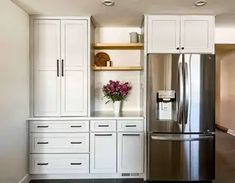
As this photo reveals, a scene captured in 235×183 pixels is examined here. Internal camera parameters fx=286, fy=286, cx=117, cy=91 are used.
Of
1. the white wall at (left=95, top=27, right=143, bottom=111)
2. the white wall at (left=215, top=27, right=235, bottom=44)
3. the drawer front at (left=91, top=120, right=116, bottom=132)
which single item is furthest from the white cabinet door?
the white wall at (left=215, top=27, right=235, bottom=44)

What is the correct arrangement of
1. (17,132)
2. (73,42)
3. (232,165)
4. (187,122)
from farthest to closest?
(232,165), (73,42), (187,122), (17,132)

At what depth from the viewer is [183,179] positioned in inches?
148

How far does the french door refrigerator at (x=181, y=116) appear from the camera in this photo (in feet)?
12.2

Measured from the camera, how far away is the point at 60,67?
396 centimetres

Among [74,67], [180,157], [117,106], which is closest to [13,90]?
[74,67]

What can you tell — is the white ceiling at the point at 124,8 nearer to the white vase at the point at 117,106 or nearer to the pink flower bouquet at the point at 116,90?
the pink flower bouquet at the point at 116,90

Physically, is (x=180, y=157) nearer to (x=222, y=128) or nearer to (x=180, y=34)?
(x=180, y=34)

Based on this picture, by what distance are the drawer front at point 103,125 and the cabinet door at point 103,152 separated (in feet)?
0.22

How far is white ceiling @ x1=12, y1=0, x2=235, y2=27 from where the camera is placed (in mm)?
3324

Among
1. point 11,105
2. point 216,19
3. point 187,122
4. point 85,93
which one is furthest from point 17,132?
point 216,19

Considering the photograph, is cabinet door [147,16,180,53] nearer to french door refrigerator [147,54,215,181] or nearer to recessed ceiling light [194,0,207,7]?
french door refrigerator [147,54,215,181]

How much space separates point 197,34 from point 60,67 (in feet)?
6.31

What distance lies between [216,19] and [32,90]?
9.14 ft

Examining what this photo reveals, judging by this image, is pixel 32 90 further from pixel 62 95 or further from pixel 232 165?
pixel 232 165
